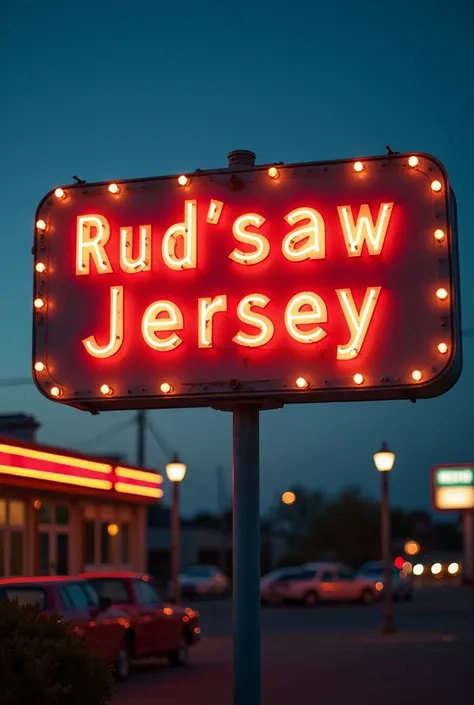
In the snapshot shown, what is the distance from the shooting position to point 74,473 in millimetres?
29938

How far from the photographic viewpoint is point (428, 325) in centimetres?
833

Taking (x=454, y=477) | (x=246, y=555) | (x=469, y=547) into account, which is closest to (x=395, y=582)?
(x=454, y=477)

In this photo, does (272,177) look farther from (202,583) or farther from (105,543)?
(202,583)

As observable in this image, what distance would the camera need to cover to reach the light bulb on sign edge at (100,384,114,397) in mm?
8789

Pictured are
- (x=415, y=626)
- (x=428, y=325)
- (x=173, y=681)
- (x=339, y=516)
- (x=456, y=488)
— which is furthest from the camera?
(x=339, y=516)

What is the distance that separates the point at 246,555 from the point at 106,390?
4.84 ft

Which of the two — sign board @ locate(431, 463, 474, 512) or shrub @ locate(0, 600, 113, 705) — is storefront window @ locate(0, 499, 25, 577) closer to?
shrub @ locate(0, 600, 113, 705)

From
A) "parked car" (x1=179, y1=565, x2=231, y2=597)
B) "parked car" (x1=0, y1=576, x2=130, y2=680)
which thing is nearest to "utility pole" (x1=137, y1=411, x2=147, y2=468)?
"parked car" (x1=179, y1=565, x2=231, y2=597)

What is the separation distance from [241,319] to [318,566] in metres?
41.0

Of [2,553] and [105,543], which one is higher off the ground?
[105,543]

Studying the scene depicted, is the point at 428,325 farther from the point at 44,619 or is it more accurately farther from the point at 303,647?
the point at 303,647

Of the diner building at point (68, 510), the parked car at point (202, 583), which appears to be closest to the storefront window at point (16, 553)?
the diner building at point (68, 510)

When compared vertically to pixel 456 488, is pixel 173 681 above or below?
below

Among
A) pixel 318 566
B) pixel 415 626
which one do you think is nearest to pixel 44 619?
pixel 415 626
